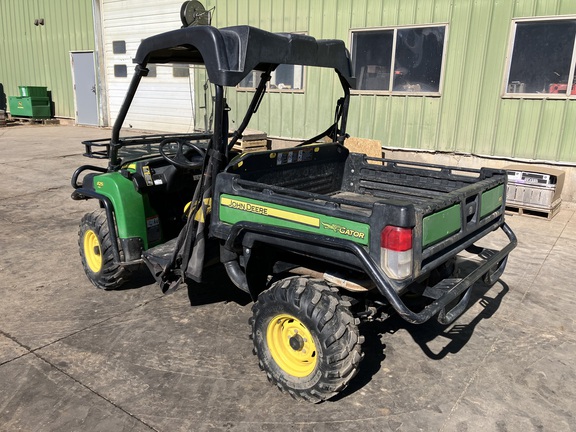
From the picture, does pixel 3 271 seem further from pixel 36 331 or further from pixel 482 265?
pixel 482 265

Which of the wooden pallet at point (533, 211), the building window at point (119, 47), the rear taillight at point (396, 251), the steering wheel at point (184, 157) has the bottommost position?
the wooden pallet at point (533, 211)

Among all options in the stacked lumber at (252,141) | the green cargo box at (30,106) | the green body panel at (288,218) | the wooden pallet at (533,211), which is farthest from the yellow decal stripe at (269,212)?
the green cargo box at (30,106)

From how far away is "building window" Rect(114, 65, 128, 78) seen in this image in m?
16.3

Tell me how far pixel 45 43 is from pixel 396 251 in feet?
65.2

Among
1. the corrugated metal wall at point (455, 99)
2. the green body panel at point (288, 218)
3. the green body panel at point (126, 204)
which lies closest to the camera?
the green body panel at point (288, 218)

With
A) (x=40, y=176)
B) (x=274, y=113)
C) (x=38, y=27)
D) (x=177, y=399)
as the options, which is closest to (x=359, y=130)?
(x=274, y=113)

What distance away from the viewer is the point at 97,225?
4.35 metres

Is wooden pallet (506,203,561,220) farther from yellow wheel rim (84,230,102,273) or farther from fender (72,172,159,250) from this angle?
yellow wheel rim (84,230,102,273)

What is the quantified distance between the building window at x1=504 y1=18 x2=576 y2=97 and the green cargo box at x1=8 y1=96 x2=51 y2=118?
16435 millimetres

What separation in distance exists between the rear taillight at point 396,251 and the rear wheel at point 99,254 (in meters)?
2.46

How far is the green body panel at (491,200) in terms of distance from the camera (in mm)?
3481

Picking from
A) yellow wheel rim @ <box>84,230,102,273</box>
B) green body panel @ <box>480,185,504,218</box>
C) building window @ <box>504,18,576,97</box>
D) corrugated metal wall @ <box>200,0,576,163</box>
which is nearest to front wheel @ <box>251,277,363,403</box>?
green body panel @ <box>480,185,504,218</box>

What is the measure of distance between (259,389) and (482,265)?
1.67 meters

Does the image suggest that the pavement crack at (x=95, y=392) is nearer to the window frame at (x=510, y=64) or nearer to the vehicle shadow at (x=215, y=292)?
the vehicle shadow at (x=215, y=292)
